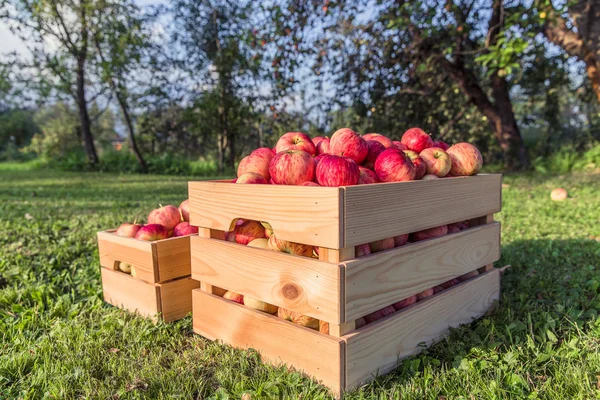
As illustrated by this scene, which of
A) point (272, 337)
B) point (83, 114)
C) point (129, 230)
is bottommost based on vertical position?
point (272, 337)

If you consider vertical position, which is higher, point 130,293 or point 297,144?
point 297,144

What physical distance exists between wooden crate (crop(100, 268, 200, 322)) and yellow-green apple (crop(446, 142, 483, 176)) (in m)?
1.59

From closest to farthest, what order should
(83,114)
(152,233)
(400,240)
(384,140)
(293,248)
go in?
(293,248)
(400,240)
(384,140)
(152,233)
(83,114)

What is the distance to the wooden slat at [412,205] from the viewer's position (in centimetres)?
150

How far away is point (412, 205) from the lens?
5.80 feet

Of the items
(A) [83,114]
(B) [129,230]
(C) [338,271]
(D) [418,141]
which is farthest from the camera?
(A) [83,114]

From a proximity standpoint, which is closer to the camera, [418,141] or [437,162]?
[437,162]

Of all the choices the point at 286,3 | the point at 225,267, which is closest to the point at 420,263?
the point at 225,267

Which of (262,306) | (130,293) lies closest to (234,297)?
(262,306)

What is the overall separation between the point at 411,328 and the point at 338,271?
58cm

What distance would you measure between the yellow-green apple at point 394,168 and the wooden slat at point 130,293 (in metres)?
1.33

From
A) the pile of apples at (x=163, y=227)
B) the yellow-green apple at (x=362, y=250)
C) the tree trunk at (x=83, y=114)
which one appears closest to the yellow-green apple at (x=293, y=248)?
the yellow-green apple at (x=362, y=250)

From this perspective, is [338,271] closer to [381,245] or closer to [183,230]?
[381,245]

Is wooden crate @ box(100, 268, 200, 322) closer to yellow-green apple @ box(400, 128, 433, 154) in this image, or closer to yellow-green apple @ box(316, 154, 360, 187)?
yellow-green apple @ box(316, 154, 360, 187)
